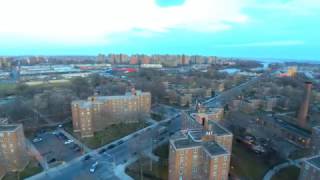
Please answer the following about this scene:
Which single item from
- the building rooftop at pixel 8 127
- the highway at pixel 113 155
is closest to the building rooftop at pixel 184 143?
the highway at pixel 113 155

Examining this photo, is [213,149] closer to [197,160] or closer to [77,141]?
[197,160]

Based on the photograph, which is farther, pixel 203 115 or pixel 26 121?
pixel 26 121

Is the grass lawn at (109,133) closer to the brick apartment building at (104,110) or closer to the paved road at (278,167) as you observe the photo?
the brick apartment building at (104,110)

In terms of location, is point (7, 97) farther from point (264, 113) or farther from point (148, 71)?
point (264, 113)

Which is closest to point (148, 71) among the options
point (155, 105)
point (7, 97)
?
point (155, 105)

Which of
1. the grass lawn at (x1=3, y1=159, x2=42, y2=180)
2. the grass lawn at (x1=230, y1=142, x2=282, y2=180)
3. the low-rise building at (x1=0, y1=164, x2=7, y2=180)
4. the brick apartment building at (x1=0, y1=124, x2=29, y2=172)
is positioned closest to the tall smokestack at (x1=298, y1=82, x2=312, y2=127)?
the grass lawn at (x1=230, y1=142, x2=282, y2=180)

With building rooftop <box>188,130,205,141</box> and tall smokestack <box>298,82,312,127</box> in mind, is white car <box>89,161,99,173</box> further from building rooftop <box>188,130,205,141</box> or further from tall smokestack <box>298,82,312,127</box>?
tall smokestack <box>298,82,312,127</box>

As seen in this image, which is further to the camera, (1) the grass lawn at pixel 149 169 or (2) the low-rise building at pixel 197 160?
(1) the grass lawn at pixel 149 169
